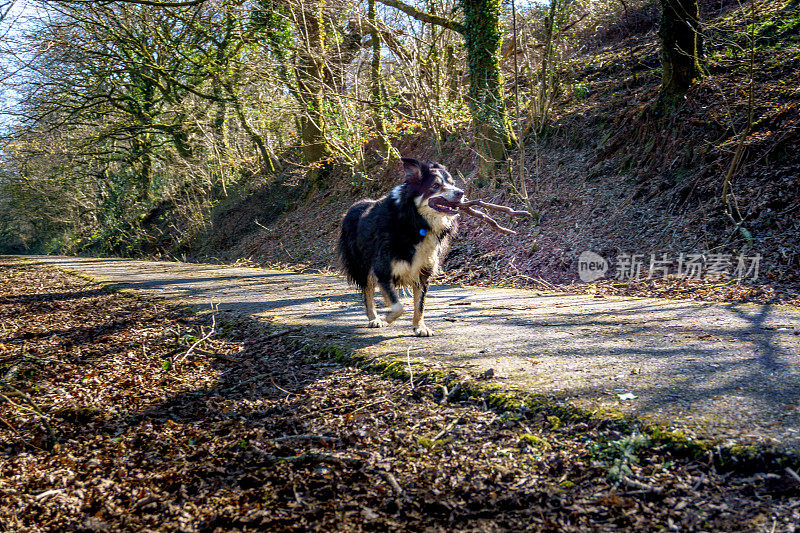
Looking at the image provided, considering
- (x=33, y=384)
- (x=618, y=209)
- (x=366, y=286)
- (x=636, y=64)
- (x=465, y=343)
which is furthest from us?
(x=636, y=64)

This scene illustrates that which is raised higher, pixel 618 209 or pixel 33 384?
pixel 618 209

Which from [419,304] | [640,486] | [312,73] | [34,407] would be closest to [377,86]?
[312,73]

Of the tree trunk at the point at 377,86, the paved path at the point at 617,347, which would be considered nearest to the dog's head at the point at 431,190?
the paved path at the point at 617,347

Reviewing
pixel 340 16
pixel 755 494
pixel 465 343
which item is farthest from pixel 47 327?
pixel 340 16

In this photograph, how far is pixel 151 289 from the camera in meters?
8.55

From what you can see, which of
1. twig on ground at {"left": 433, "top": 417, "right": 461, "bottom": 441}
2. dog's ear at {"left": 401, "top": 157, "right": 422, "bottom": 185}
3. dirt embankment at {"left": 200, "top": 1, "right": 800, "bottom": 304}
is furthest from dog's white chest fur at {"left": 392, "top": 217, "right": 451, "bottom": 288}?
dirt embankment at {"left": 200, "top": 1, "right": 800, "bottom": 304}

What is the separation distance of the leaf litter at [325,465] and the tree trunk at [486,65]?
810cm

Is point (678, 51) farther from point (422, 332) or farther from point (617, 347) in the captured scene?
point (422, 332)

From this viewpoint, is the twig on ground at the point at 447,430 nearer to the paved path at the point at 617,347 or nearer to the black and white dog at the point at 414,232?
the paved path at the point at 617,347

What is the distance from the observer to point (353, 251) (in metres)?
5.57

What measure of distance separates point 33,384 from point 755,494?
14.6 feet

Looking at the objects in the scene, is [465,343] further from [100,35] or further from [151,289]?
[100,35]

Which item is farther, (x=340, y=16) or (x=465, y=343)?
(x=340, y=16)

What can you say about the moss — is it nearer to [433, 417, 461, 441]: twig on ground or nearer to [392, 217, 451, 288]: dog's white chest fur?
[433, 417, 461, 441]: twig on ground
